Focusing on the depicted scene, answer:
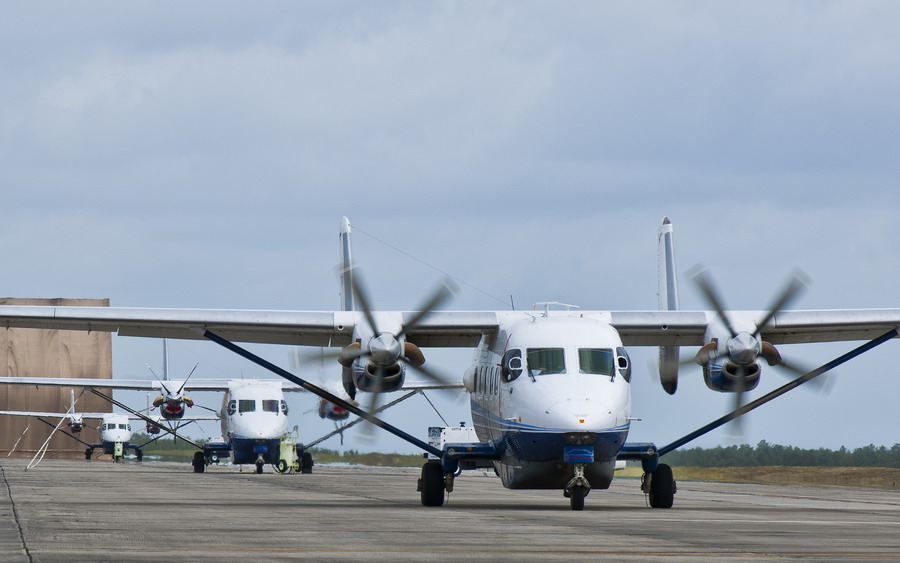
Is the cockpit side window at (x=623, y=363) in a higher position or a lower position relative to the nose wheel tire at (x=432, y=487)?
higher

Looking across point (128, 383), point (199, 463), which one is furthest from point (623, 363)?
point (128, 383)

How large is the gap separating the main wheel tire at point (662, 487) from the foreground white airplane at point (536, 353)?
0.8 inches

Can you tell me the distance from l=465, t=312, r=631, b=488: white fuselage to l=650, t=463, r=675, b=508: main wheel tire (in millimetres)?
1440

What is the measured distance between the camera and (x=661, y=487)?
19969 mm

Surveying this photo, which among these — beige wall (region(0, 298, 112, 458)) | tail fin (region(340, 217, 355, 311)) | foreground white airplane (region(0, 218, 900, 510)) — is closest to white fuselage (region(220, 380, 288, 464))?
tail fin (region(340, 217, 355, 311))

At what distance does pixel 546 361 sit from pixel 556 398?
2.87 ft

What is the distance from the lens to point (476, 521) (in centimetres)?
1537

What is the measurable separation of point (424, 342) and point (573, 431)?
646cm

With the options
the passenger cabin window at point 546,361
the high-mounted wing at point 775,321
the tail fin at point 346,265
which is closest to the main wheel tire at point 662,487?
the passenger cabin window at point 546,361

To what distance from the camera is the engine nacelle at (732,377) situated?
66.7ft

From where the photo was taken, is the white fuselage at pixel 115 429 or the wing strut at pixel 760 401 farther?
the white fuselage at pixel 115 429

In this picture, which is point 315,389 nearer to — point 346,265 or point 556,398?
point 556,398

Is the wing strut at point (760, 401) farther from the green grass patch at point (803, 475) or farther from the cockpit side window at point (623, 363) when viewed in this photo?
the green grass patch at point (803, 475)

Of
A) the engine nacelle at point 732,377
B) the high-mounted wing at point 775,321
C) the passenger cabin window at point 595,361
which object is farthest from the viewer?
the high-mounted wing at point 775,321
